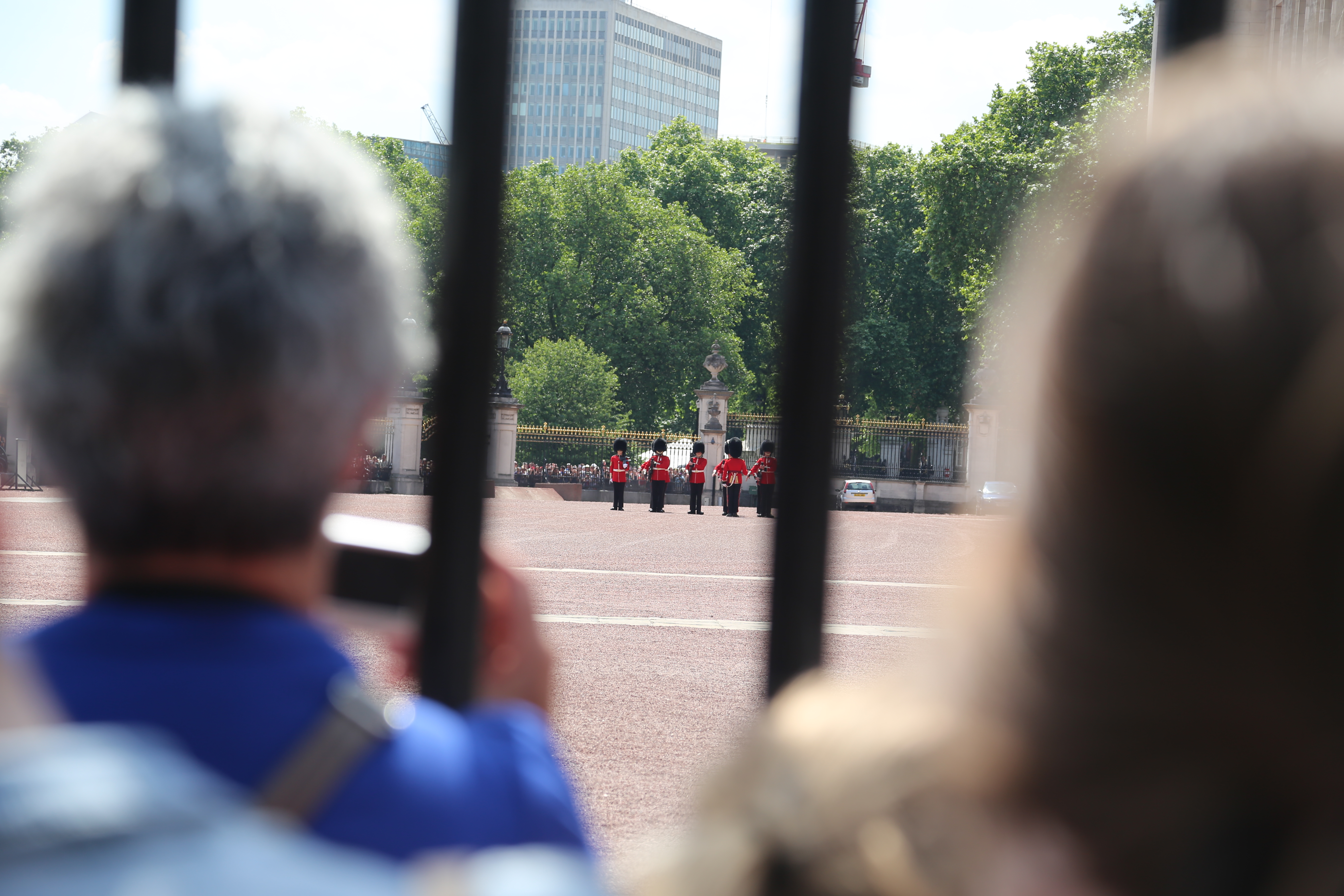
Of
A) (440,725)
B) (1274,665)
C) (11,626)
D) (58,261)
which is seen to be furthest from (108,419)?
(11,626)

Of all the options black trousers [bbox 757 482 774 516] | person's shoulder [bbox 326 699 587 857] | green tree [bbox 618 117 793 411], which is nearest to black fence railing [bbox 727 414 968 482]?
green tree [bbox 618 117 793 411]

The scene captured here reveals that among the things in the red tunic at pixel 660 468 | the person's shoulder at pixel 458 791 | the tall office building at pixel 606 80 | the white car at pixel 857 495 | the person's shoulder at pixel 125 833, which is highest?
the tall office building at pixel 606 80

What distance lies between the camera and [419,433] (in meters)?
30.8

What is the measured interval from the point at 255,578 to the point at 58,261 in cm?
25

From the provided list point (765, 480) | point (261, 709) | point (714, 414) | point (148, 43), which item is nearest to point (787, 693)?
point (261, 709)

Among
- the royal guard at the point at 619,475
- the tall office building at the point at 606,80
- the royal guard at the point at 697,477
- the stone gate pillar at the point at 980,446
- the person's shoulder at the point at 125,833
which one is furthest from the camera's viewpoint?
the tall office building at the point at 606,80

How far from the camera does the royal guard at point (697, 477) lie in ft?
87.4

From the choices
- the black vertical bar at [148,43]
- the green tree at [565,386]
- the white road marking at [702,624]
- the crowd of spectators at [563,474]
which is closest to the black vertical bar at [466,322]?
the black vertical bar at [148,43]

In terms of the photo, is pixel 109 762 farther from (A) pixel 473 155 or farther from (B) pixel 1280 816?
(A) pixel 473 155

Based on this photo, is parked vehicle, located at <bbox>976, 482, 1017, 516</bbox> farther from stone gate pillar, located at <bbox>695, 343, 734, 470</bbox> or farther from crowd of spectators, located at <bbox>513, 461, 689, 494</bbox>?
crowd of spectators, located at <bbox>513, 461, 689, 494</bbox>

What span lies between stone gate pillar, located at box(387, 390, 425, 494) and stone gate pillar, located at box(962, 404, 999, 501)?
13.4 metres

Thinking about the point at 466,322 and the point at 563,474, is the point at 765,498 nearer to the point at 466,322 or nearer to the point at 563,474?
the point at 563,474

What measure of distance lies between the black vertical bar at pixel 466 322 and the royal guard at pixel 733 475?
24685 millimetres

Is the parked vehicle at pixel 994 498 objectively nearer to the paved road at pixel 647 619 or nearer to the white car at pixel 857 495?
the paved road at pixel 647 619
